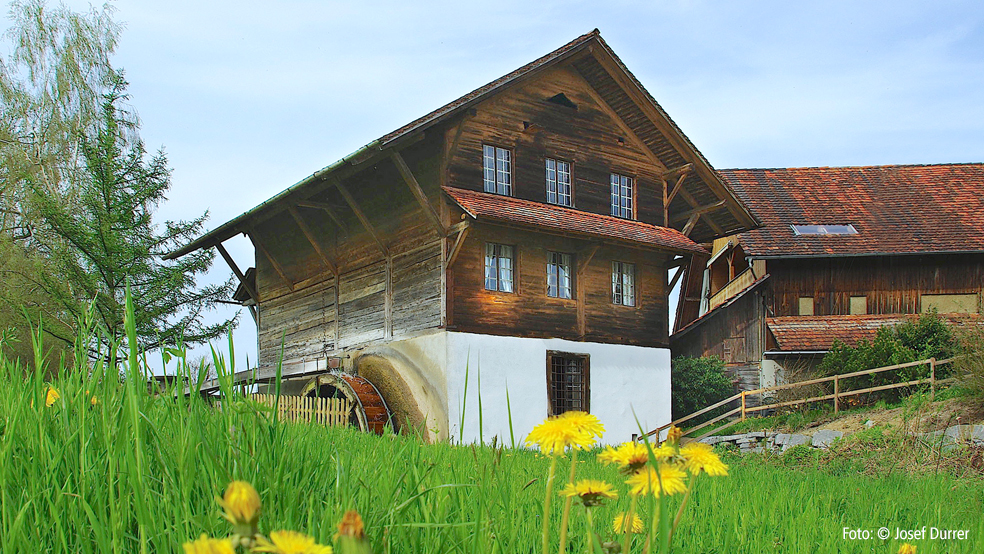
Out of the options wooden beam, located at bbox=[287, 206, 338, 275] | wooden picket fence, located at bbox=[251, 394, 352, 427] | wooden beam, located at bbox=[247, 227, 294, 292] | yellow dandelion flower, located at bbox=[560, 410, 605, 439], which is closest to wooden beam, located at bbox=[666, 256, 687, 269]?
wooden beam, located at bbox=[287, 206, 338, 275]

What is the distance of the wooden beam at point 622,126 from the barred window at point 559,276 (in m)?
3.82

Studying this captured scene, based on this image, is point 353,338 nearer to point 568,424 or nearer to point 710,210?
point 710,210

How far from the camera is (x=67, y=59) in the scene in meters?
30.2

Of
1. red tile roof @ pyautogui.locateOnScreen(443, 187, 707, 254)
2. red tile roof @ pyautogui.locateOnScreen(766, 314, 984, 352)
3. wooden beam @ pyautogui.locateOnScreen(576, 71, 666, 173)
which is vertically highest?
wooden beam @ pyautogui.locateOnScreen(576, 71, 666, 173)

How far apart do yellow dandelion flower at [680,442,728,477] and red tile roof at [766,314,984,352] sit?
83.4 ft

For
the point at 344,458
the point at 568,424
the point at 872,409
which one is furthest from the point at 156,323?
the point at 568,424

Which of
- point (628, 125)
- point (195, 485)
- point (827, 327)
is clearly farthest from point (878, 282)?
point (195, 485)

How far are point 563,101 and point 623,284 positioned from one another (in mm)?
4517

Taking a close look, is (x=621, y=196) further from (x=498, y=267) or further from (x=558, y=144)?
(x=498, y=267)

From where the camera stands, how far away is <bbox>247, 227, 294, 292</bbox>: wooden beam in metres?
22.2

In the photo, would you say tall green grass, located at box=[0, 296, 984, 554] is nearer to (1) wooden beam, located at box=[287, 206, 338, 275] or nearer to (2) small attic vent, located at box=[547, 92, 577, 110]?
(1) wooden beam, located at box=[287, 206, 338, 275]

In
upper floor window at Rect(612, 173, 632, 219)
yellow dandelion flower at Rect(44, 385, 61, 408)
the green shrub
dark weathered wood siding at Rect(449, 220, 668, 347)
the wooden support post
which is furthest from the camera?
the green shrub

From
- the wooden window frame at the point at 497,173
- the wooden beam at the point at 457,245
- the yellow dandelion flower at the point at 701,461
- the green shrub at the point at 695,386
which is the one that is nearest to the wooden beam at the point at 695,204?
the green shrub at the point at 695,386

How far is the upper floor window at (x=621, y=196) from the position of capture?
20750mm
